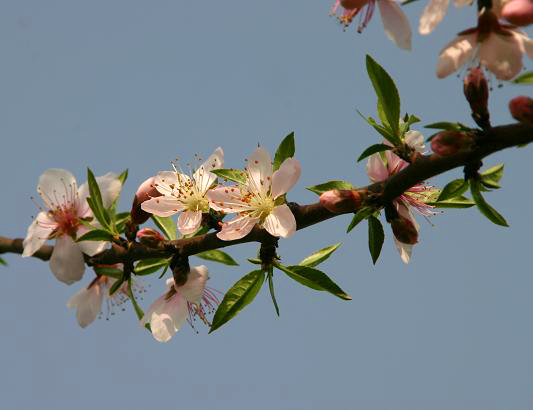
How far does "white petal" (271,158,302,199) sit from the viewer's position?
8.24 feet

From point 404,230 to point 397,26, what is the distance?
0.69m

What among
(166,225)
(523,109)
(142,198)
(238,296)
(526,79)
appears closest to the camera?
(523,109)

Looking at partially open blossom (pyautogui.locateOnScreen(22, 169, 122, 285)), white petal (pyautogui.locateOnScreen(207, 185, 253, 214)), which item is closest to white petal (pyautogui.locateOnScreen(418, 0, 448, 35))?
white petal (pyautogui.locateOnScreen(207, 185, 253, 214))

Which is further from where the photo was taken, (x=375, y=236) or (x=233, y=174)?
(x=233, y=174)

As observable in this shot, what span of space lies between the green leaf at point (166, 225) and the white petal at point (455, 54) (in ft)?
4.56

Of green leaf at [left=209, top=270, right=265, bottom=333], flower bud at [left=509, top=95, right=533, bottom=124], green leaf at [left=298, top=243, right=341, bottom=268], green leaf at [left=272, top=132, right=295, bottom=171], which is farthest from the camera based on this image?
green leaf at [left=298, top=243, right=341, bottom=268]

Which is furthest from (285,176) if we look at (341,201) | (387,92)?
(387,92)

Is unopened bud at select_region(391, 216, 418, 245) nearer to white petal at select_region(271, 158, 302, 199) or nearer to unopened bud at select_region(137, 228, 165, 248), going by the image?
white petal at select_region(271, 158, 302, 199)

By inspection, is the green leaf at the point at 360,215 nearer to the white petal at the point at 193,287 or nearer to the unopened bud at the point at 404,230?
the unopened bud at the point at 404,230

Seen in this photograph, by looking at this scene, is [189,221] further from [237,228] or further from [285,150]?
[285,150]

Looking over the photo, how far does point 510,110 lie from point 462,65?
0.20m

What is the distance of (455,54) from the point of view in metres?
2.09

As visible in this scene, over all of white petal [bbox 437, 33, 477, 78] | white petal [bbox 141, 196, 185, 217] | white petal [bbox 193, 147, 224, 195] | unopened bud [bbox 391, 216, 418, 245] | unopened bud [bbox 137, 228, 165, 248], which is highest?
white petal [bbox 437, 33, 477, 78]

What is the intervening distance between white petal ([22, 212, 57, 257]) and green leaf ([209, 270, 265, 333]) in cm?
72
